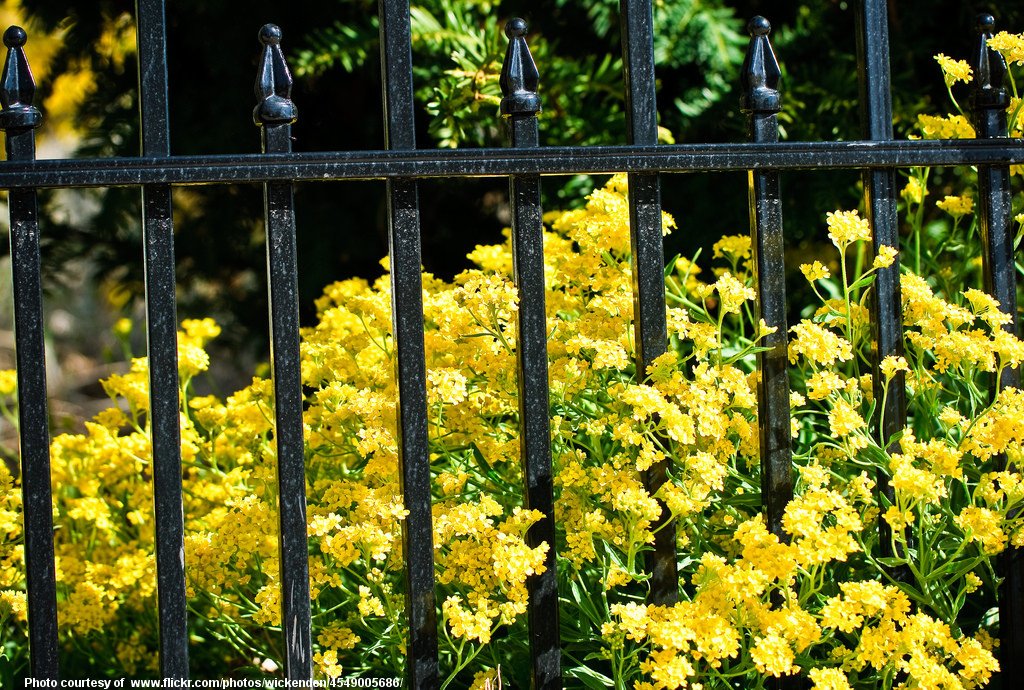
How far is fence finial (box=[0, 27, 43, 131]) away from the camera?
4.65 ft

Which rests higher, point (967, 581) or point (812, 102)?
point (812, 102)

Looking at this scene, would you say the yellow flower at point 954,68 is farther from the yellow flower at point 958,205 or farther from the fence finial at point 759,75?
the fence finial at point 759,75

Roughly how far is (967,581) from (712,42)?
4.75 ft

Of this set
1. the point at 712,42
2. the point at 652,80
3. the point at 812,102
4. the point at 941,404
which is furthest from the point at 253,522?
the point at 812,102

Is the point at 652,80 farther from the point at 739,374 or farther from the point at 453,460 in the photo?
the point at 453,460

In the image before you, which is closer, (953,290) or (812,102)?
(953,290)

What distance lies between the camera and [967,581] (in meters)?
1.57

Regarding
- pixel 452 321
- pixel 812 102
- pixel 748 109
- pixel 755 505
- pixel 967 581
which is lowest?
pixel 967 581

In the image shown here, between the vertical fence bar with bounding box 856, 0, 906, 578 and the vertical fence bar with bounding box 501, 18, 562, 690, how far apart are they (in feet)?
1.89

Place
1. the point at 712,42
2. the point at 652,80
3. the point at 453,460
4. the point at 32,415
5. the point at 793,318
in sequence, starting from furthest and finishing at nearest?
the point at 793,318 → the point at 712,42 → the point at 453,460 → the point at 652,80 → the point at 32,415

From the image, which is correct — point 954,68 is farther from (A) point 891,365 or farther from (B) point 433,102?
(B) point 433,102

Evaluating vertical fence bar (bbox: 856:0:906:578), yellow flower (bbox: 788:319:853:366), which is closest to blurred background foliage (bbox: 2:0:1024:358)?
vertical fence bar (bbox: 856:0:906:578)

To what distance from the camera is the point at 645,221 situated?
1566 mm

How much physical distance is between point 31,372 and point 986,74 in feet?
5.30
